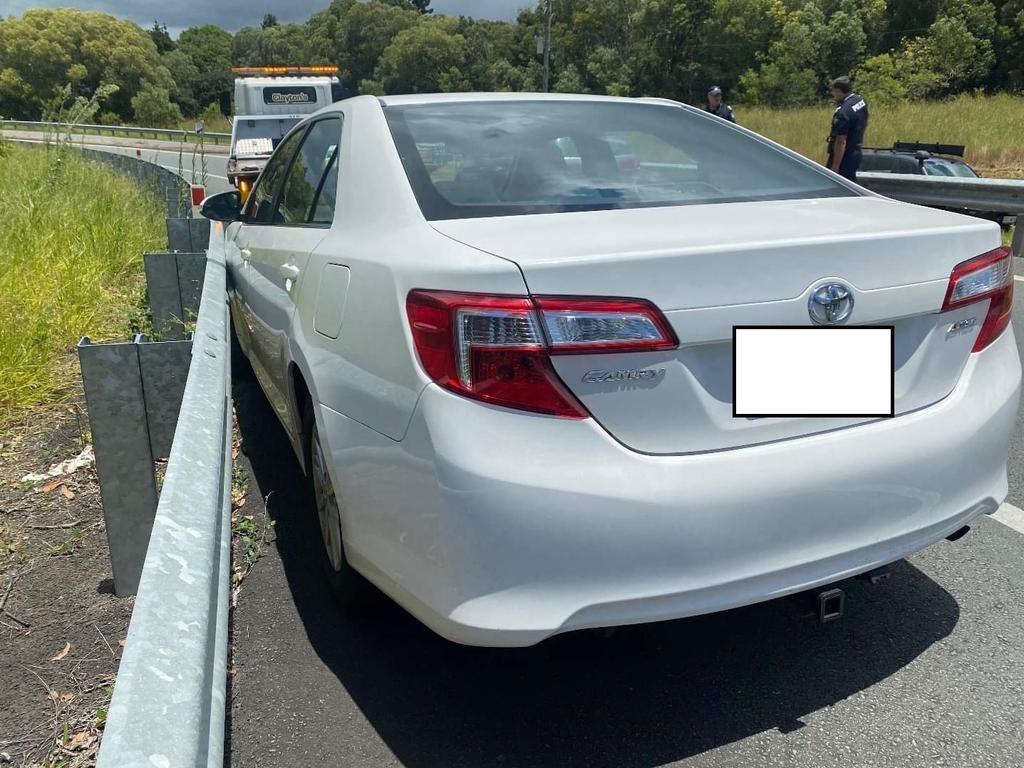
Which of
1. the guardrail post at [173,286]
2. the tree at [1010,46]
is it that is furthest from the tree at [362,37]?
the guardrail post at [173,286]

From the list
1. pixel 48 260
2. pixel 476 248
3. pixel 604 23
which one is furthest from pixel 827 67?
pixel 476 248

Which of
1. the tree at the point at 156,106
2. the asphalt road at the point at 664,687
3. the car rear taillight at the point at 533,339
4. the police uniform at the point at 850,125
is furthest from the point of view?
the tree at the point at 156,106

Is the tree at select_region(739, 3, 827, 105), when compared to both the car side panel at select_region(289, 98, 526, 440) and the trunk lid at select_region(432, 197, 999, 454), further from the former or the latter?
the trunk lid at select_region(432, 197, 999, 454)

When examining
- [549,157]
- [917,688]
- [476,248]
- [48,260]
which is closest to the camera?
[476,248]

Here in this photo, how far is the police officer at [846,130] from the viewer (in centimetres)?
1039

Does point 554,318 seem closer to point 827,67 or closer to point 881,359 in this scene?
point 881,359

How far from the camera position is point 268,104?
19438 millimetres

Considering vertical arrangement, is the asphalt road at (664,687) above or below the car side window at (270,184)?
below

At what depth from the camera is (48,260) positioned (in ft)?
23.6

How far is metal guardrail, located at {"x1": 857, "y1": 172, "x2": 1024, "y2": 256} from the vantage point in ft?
30.7

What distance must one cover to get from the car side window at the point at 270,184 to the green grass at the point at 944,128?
1800 centimetres

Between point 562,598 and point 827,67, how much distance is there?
56.5 meters

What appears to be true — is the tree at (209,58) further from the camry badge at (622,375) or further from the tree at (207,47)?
the camry badge at (622,375)

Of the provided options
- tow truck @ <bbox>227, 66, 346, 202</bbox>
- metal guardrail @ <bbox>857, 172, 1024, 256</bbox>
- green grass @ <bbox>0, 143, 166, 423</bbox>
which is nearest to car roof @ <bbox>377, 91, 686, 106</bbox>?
green grass @ <bbox>0, 143, 166, 423</bbox>
